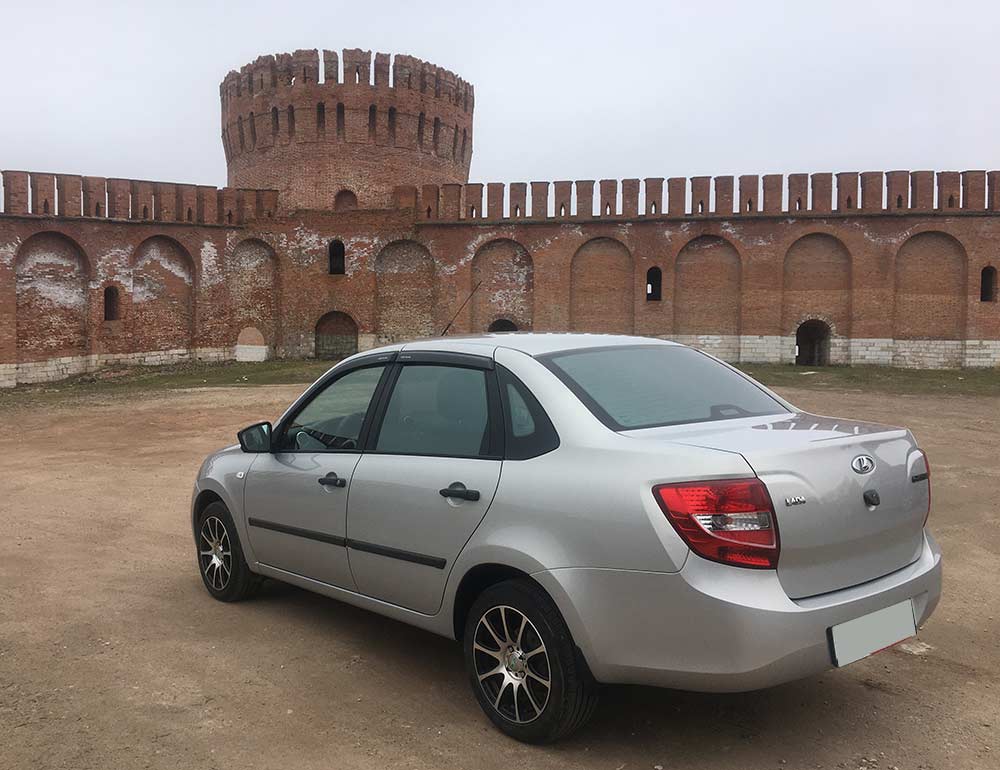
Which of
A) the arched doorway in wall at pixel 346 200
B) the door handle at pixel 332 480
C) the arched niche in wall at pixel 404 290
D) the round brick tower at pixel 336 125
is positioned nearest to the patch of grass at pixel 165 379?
the arched niche in wall at pixel 404 290

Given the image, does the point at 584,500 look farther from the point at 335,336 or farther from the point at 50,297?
the point at 335,336

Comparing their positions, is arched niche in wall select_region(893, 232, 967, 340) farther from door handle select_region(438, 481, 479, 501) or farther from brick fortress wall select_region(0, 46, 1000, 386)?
door handle select_region(438, 481, 479, 501)

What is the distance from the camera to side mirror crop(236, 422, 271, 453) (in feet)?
14.9

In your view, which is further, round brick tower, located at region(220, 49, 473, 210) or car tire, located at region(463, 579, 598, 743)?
round brick tower, located at region(220, 49, 473, 210)

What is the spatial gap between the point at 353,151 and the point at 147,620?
31.0 meters

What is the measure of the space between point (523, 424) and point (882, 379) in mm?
22758

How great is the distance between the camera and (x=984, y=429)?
1312 centimetres

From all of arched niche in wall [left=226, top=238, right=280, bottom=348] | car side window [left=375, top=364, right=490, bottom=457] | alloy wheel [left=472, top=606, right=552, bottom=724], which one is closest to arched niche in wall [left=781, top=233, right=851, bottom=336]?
arched niche in wall [left=226, top=238, right=280, bottom=348]

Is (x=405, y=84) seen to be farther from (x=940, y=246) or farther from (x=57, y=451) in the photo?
(x=57, y=451)

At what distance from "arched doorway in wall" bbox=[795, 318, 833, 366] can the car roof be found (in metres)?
26.7

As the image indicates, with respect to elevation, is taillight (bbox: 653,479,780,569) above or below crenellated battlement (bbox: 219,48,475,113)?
below

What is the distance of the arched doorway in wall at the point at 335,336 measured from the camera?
101 ft

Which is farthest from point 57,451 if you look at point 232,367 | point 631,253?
point 631,253

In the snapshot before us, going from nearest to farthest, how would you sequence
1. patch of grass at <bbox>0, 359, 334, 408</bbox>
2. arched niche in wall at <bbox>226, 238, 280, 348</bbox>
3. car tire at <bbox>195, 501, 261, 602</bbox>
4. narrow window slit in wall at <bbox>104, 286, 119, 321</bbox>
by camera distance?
car tire at <bbox>195, 501, 261, 602</bbox> < patch of grass at <bbox>0, 359, 334, 408</bbox> < narrow window slit in wall at <bbox>104, 286, 119, 321</bbox> < arched niche in wall at <bbox>226, 238, 280, 348</bbox>
